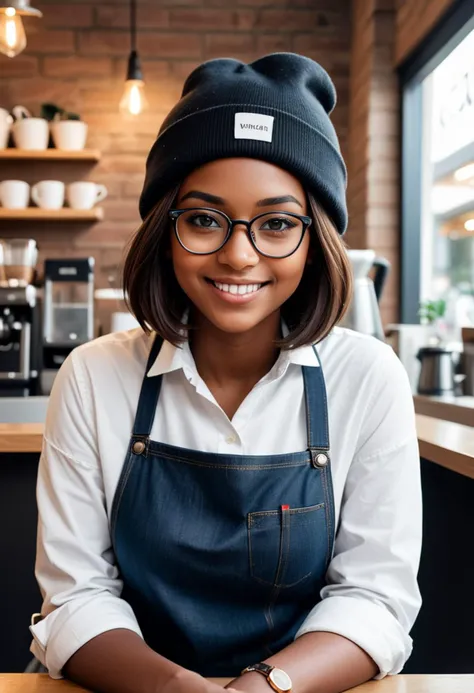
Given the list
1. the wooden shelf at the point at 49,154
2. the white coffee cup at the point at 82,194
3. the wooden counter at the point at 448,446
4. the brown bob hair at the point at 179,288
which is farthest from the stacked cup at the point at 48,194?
the brown bob hair at the point at 179,288

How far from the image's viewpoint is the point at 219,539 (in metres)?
1.01

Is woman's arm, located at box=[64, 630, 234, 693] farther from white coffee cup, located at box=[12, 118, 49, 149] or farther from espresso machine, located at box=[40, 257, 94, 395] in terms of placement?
white coffee cup, located at box=[12, 118, 49, 149]

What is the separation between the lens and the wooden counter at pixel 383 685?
77 centimetres

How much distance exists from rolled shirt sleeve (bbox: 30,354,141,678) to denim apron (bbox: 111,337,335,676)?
0.10ft

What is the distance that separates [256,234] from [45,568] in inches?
19.5

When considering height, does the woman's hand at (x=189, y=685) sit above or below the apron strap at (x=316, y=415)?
below

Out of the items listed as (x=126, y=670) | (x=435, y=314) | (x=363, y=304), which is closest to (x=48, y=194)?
(x=435, y=314)

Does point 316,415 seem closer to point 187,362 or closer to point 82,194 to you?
point 187,362

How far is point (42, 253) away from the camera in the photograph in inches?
172

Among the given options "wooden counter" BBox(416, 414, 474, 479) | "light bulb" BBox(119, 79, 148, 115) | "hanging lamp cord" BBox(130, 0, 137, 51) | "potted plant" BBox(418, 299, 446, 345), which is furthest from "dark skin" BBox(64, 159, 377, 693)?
"hanging lamp cord" BBox(130, 0, 137, 51)

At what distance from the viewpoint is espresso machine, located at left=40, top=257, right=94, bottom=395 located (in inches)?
140

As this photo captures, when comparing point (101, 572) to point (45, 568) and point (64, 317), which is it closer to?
point (45, 568)

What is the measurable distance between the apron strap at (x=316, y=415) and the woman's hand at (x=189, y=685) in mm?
325

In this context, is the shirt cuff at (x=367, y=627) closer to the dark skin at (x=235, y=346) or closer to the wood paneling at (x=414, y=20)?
the dark skin at (x=235, y=346)
